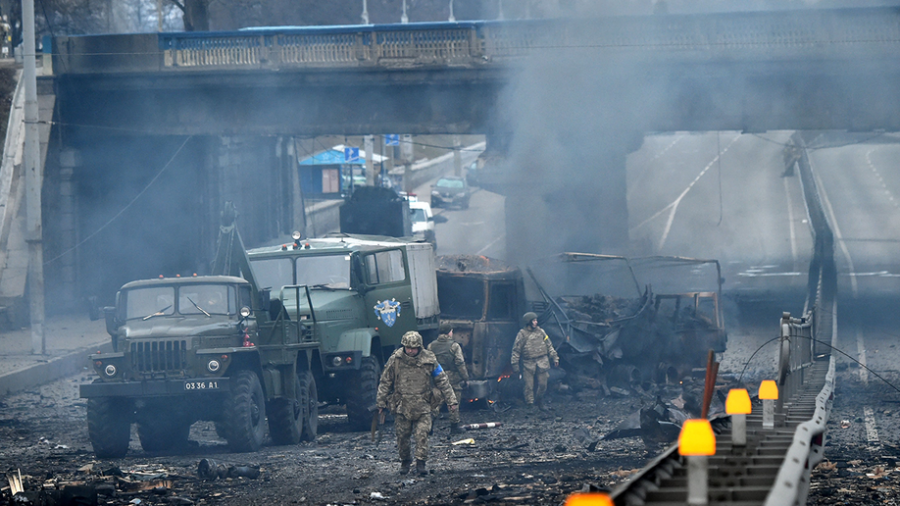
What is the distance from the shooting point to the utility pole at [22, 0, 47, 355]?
17594mm

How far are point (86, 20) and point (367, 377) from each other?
3812 centimetres

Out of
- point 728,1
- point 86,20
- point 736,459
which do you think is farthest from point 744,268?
point 86,20

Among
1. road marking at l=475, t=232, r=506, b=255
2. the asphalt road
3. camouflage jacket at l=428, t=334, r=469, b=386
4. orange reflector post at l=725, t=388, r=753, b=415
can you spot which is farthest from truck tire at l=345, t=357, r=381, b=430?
road marking at l=475, t=232, r=506, b=255

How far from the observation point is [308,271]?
13.7 m

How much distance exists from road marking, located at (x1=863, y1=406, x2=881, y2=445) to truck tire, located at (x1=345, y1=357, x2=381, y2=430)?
5836 mm

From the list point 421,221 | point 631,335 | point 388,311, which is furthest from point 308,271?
A: point 421,221

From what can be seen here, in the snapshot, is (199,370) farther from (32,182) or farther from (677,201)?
(677,201)

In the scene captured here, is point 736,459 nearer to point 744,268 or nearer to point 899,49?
point 899,49

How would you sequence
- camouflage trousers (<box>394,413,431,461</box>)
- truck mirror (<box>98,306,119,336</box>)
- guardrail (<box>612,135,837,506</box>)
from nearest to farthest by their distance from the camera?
1. guardrail (<box>612,135,837,506</box>)
2. camouflage trousers (<box>394,413,431,461</box>)
3. truck mirror (<box>98,306,119,336</box>)

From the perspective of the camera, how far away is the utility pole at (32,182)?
17594 millimetres

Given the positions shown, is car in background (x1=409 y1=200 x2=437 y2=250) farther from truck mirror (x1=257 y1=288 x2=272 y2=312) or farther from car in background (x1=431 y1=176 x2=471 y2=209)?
truck mirror (x1=257 y1=288 x2=272 y2=312)

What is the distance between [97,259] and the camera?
2662 cm

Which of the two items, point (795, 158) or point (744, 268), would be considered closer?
point (744, 268)

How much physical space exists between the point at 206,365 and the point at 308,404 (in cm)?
168
